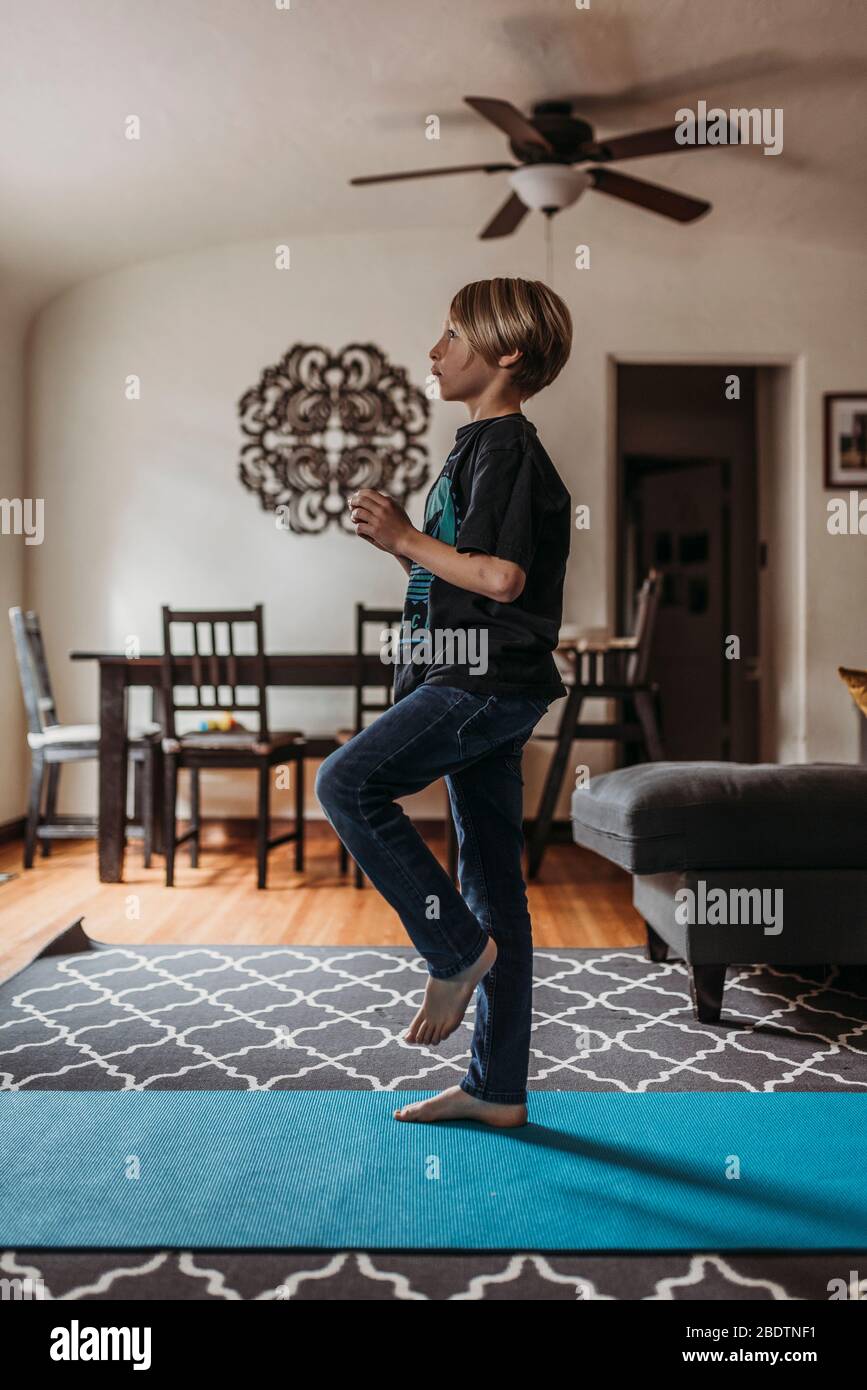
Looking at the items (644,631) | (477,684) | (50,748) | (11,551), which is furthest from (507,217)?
(477,684)

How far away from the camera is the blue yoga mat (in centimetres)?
137

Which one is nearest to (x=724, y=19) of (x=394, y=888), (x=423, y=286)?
(x=423, y=286)

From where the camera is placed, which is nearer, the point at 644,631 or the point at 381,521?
the point at 381,521

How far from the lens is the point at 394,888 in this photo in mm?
1546

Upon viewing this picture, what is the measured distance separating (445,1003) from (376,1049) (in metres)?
0.68

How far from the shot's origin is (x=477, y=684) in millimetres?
1522

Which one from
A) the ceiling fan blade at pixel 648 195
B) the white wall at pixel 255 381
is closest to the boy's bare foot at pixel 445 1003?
the ceiling fan blade at pixel 648 195

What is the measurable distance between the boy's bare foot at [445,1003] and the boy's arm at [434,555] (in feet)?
1.67

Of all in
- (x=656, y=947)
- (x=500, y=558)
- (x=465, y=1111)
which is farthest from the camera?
(x=656, y=947)

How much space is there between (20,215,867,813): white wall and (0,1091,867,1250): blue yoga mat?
3.44 m

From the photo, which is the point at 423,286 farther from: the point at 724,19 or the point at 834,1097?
the point at 834,1097

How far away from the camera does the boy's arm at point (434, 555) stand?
1479 mm

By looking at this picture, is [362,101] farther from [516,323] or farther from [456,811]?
[456,811]

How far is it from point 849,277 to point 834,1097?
4.46 metres
